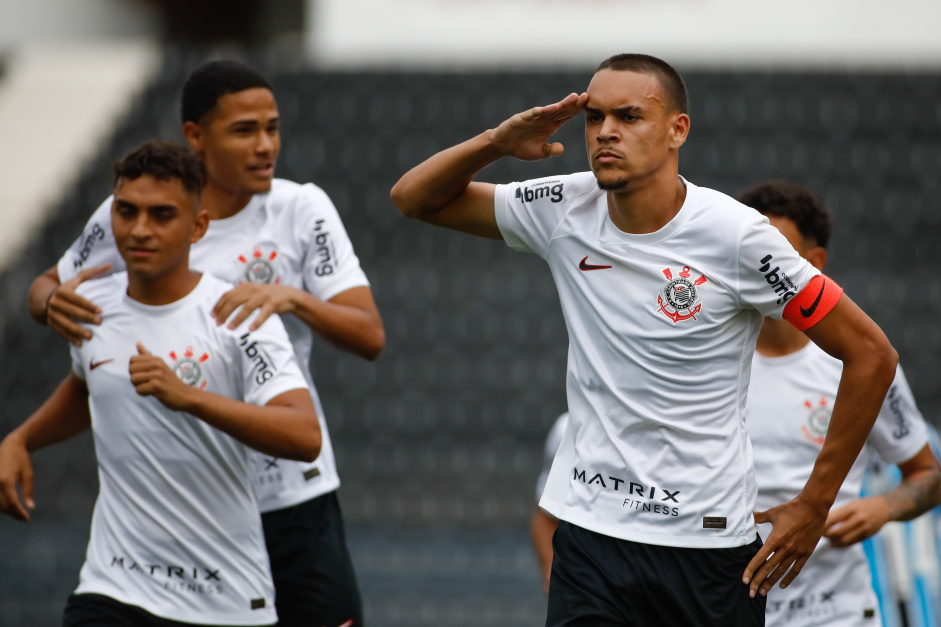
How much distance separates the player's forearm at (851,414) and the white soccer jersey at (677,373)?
0.20 meters

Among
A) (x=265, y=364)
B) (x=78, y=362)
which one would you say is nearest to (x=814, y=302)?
(x=265, y=364)

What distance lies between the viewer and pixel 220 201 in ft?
14.0

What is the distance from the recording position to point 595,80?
3.14 m

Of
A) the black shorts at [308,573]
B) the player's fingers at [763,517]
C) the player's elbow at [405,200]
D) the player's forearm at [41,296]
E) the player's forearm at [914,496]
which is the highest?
the player's elbow at [405,200]

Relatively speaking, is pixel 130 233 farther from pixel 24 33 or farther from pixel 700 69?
pixel 24 33

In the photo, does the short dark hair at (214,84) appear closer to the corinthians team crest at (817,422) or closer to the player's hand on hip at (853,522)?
the corinthians team crest at (817,422)

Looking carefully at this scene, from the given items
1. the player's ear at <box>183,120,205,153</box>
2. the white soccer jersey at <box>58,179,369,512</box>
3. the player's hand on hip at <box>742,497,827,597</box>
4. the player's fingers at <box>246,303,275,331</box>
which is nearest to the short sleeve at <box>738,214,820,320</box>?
the player's hand on hip at <box>742,497,827,597</box>

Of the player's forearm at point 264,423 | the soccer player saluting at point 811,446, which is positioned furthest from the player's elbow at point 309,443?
the soccer player saluting at point 811,446

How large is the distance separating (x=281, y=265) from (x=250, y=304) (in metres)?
0.60

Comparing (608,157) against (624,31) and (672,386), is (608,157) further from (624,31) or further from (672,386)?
(624,31)

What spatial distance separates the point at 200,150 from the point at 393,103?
30.0 feet

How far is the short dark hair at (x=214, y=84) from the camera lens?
13.9 feet

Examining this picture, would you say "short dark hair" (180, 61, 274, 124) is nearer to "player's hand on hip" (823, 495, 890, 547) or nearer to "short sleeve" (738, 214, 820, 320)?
"short sleeve" (738, 214, 820, 320)

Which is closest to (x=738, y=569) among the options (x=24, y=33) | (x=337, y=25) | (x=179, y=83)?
(x=179, y=83)
